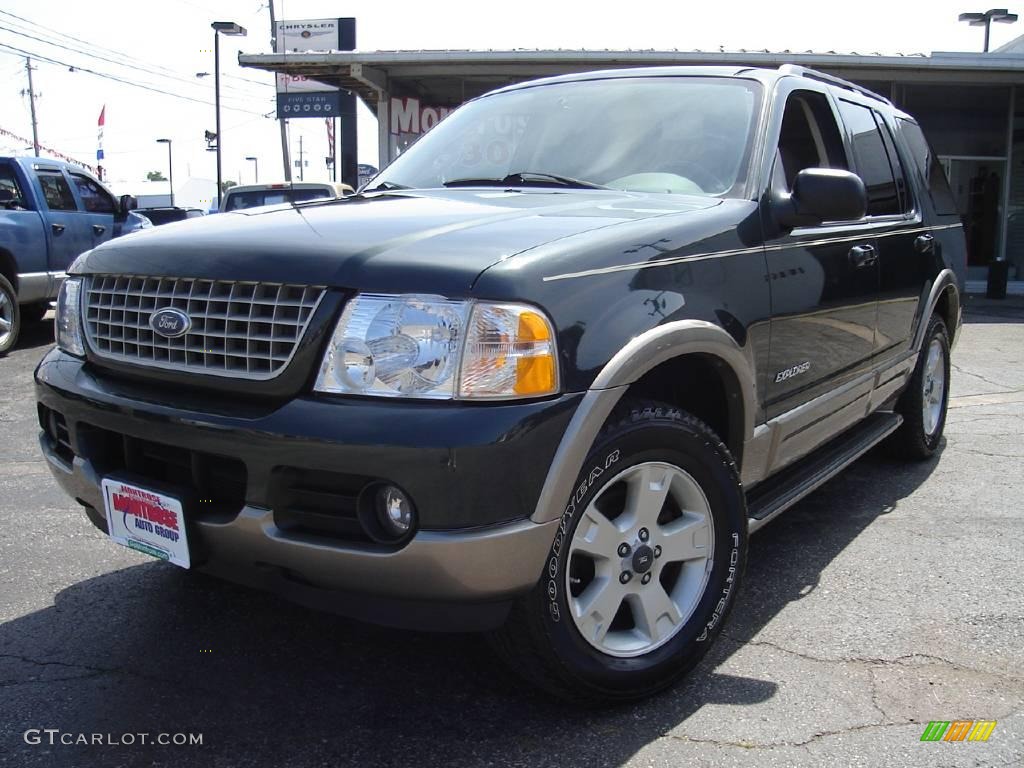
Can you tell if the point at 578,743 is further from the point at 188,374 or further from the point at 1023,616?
the point at 1023,616

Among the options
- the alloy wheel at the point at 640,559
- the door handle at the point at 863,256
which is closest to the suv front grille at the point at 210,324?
the alloy wheel at the point at 640,559

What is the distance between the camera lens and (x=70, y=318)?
9.21ft

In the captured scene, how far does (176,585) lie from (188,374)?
1.33 metres

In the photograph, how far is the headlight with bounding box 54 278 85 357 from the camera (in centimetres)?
275

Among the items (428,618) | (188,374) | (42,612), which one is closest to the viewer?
(428,618)

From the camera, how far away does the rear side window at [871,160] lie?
4125mm

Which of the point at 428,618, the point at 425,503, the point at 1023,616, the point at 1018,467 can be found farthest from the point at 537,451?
the point at 1018,467

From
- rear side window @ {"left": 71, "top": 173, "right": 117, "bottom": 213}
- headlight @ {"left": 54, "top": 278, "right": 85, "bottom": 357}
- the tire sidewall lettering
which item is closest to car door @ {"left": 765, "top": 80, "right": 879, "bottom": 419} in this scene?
the tire sidewall lettering

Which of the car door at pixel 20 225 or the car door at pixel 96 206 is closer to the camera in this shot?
the car door at pixel 20 225

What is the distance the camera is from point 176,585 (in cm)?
Answer: 337

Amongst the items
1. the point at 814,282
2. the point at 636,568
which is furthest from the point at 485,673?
the point at 814,282

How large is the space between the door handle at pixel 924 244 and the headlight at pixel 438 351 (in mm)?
3032

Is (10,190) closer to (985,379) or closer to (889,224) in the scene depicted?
(889,224)
